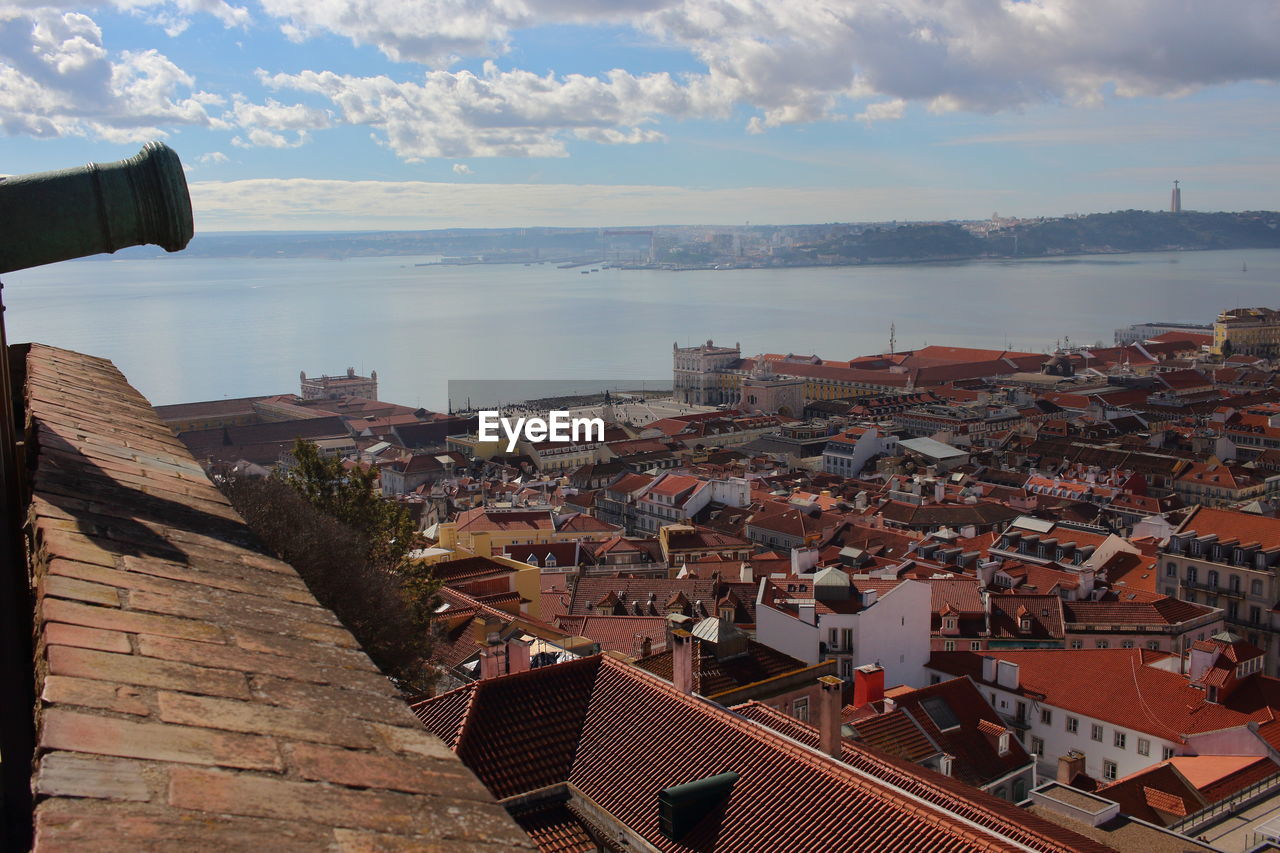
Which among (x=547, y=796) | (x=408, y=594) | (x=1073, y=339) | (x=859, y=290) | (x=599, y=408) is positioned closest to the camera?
(x=547, y=796)

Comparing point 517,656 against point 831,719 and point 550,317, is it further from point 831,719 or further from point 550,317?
point 550,317

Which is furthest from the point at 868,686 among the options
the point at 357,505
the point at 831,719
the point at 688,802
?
the point at 688,802

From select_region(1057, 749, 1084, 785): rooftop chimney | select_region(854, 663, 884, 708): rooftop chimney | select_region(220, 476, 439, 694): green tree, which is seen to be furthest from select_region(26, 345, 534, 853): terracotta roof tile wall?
select_region(1057, 749, 1084, 785): rooftop chimney

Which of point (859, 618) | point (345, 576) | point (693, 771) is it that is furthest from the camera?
point (859, 618)

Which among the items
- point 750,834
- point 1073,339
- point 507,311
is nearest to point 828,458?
point 750,834

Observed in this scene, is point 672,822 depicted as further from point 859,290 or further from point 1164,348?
point 859,290

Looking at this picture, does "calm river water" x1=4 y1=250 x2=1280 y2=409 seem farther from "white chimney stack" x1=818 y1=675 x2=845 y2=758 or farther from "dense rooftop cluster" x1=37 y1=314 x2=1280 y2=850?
"white chimney stack" x1=818 y1=675 x2=845 y2=758
